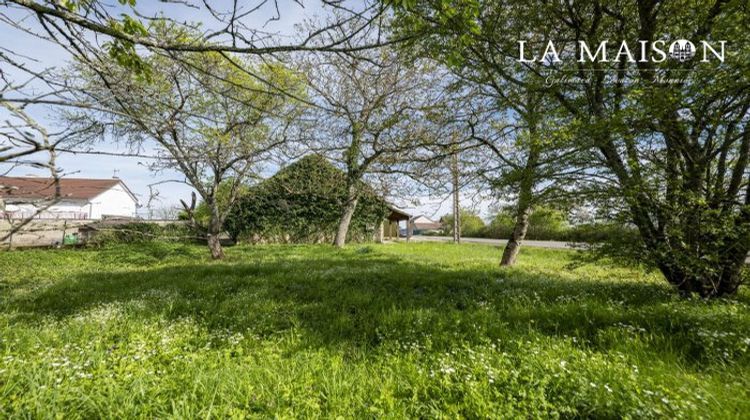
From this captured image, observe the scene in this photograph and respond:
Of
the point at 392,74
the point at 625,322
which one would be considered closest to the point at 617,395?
the point at 625,322

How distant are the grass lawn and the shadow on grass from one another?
32 millimetres

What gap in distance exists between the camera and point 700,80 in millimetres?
3883

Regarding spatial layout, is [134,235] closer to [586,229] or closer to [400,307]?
[400,307]

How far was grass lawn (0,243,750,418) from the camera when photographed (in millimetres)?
2207

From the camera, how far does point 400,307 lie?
15.4ft

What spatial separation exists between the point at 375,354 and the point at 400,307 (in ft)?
5.16

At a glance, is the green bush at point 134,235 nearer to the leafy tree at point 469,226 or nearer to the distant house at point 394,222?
the distant house at point 394,222

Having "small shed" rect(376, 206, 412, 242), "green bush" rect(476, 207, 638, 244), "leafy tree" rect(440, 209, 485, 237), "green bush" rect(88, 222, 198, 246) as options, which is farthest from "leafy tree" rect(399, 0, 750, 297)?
"leafy tree" rect(440, 209, 485, 237)

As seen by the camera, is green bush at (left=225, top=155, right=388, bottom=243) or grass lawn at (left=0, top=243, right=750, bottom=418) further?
green bush at (left=225, top=155, right=388, bottom=243)

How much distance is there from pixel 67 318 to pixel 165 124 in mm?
4005

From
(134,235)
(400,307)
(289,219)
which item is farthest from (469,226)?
(134,235)

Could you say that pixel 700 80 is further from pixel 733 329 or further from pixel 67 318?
pixel 67 318

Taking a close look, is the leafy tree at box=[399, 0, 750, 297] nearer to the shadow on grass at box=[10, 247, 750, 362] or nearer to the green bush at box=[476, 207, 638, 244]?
the green bush at box=[476, 207, 638, 244]

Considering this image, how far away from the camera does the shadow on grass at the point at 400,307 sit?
3.51m
